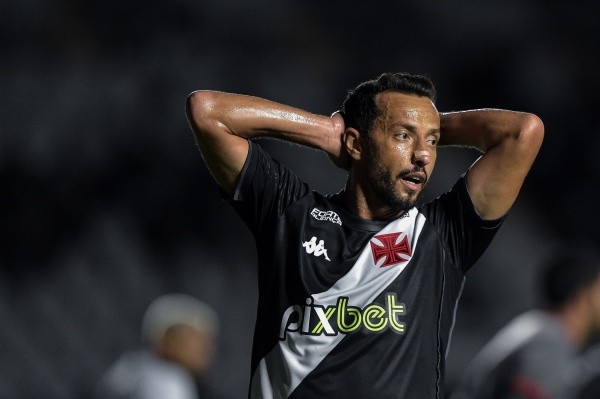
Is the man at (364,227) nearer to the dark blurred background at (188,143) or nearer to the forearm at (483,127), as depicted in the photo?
the forearm at (483,127)

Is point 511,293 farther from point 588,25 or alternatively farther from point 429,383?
point 429,383

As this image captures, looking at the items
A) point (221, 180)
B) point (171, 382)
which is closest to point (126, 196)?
point (171, 382)


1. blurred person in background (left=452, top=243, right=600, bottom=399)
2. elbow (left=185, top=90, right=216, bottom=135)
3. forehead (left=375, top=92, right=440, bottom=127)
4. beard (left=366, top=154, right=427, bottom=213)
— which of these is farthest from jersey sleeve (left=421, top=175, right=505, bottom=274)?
blurred person in background (left=452, top=243, right=600, bottom=399)

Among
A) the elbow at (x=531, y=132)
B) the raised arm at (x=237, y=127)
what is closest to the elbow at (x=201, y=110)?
the raised arm at (x=237, y=127)

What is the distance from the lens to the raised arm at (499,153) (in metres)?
3.59

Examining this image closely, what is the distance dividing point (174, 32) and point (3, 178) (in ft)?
Result: 6.69

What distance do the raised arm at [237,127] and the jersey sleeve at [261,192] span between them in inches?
1.3

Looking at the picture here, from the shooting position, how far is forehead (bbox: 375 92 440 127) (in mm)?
3586

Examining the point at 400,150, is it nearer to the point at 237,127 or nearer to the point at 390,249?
the point at 390,249

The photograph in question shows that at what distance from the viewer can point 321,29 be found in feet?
33.0

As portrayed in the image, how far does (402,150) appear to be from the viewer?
356cm

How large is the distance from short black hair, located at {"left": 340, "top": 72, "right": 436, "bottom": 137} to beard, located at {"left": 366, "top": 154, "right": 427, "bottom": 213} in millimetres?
125

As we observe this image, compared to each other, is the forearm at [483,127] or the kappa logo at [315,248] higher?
the forearm at [483,127]

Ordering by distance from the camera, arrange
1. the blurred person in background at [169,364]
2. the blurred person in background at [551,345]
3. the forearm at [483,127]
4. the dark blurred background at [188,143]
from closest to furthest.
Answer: the forearm at [483,127] → the blurred person in background at [551,345] → the blurred person in background at [169,364] → the dark blurred background at [188,143]
